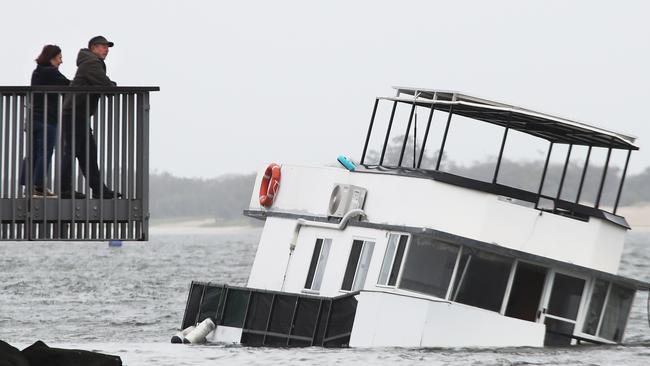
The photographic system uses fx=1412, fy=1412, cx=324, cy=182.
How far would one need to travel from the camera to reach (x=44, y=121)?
585 inches

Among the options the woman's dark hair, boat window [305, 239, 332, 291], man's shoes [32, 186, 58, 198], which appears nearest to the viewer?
man's shoes [32, 186, 58, 198]

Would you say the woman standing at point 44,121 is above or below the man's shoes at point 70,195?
above

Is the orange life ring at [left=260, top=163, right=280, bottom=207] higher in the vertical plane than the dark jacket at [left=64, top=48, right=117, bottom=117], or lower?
lower

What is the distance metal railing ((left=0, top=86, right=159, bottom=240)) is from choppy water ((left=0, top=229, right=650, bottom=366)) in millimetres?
4034

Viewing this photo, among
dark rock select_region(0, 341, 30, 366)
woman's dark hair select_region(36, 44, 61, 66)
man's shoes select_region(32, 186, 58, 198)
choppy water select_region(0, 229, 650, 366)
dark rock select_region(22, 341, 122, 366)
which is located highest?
woman's dark hair select_region(36, 44, 61, 66)

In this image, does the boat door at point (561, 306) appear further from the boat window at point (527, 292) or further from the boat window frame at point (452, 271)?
the boat window frame at point (452, 271)

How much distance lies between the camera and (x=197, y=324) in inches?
1005

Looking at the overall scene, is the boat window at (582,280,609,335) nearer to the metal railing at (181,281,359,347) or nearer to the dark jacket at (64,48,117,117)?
the metal railing at (181,281,359,347)

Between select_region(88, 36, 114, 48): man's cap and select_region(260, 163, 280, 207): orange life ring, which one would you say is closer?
select_region(88, 36, 114, 48): man's cap

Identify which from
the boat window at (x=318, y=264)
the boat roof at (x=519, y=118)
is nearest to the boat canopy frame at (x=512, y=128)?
the boat roof at (x=519, y=118)

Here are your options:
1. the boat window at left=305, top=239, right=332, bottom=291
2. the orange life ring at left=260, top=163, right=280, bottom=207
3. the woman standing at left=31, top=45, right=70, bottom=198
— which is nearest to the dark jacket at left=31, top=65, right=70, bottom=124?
the woman standing at left=31, top=45, right=70, bottom=198

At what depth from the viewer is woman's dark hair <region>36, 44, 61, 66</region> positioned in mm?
15328

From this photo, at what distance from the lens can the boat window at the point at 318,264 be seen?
2367 cm

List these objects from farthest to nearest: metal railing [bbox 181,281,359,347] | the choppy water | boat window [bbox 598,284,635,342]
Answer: boat window [bbox 598,284,635,342]
metal railing [bbox 181,281,359,347]
the choppy water
